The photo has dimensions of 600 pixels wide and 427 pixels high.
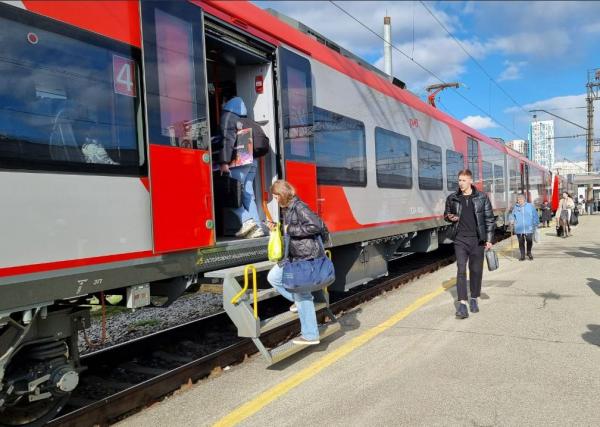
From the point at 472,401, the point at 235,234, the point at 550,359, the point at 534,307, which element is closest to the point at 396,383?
the point at 472,401

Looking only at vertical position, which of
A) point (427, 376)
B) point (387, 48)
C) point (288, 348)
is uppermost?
point (387, 48)

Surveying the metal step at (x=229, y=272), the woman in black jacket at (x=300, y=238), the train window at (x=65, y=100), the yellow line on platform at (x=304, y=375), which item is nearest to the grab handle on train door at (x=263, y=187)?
the woman in black jacket at (x=300, y=238)

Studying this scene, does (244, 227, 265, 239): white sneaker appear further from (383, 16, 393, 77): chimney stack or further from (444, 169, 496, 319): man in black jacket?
(383, 16, 393, 77): chimney stack

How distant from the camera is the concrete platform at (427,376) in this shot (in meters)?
3.48

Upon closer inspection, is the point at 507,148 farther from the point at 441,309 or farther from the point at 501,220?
the point at 441,309

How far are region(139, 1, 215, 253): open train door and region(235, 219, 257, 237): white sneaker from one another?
960 mm

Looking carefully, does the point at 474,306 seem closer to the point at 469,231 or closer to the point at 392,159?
the point at 469,231

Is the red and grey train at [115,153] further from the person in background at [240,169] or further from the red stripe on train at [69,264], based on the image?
the person in background at [240,169]

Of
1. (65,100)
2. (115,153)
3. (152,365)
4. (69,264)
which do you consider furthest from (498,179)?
(69,264)

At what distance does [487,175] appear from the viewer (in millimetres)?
14938

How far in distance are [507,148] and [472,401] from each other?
17.2 m

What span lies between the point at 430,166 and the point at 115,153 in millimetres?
7694

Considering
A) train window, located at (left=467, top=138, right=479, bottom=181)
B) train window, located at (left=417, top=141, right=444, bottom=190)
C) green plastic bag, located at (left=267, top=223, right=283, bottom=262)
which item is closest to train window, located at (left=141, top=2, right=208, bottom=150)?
green plastic bag, located at (left=267, top=223, right=283, bottom=262)

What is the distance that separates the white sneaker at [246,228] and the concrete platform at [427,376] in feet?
4.04
